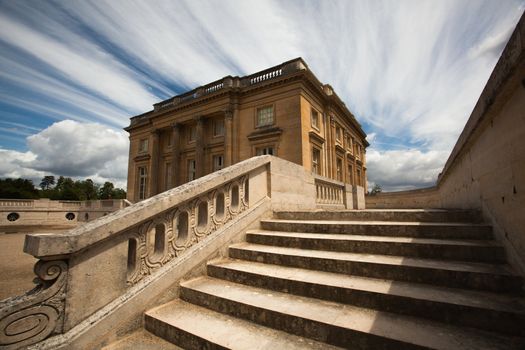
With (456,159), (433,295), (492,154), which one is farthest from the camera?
(456,159)

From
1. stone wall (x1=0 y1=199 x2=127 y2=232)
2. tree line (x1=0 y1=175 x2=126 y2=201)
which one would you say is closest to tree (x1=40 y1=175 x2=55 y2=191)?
tree line (x1=0 y1=175 x2=126 y2=201)

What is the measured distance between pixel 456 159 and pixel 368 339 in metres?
4.31

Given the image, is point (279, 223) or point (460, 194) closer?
point (279, 223)

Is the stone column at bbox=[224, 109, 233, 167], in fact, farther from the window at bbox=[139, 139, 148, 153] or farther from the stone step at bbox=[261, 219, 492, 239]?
the stone step at bbox=[261, 219, 492, 239]

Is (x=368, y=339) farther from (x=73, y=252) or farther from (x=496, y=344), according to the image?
(x=73, y=252)

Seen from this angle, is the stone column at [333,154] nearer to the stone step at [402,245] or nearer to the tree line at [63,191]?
the stone step at [402,245]

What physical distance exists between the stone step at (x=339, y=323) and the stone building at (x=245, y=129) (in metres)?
12.1

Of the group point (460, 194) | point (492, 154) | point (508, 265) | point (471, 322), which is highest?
point (492, 154)

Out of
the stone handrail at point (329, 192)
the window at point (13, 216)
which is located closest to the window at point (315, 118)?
the stone handrail at point (329, 192)

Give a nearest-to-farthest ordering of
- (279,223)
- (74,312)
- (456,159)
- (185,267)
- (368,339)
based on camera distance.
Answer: (368,339) → (74,312) → (185,267) → (279,223) → (456,159)

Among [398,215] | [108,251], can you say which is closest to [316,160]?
[398,215]

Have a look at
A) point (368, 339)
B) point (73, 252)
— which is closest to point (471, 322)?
point (368, 339)

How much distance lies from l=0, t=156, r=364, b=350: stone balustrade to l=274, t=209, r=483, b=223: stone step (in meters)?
0.90

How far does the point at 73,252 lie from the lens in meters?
2.01
